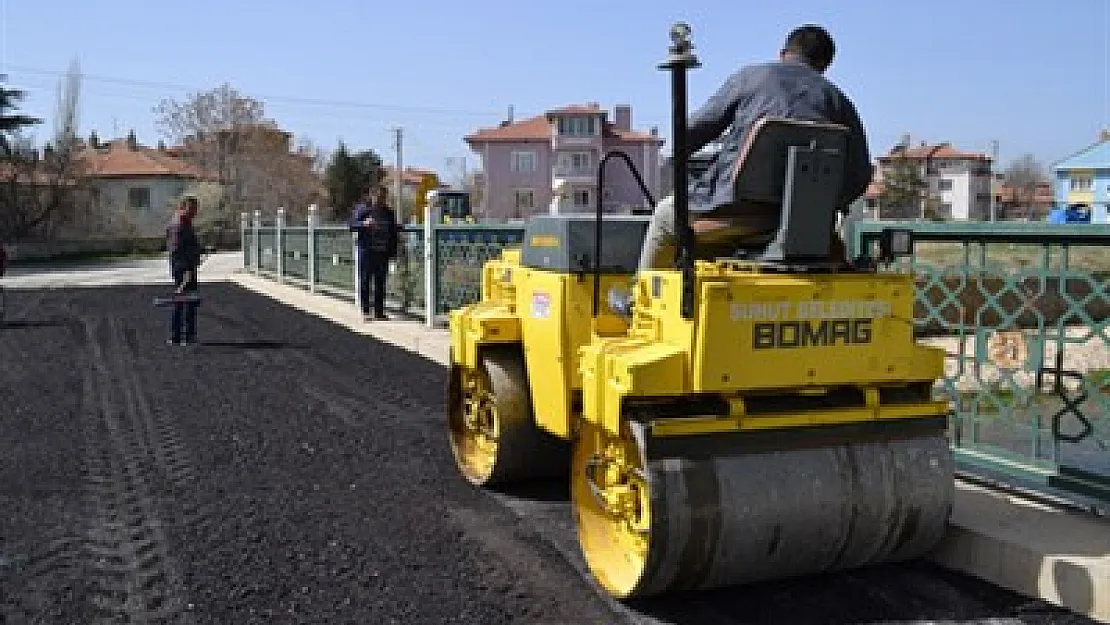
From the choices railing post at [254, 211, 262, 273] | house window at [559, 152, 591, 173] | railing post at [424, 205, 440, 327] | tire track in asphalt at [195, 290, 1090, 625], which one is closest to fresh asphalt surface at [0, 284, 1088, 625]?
tire track in asphalt at [195, 290, 1090, 625]

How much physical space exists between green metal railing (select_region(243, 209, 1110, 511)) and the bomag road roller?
868mm

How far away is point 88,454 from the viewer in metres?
6.35

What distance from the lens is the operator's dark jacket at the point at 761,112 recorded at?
399 cm

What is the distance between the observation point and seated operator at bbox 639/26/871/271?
400cm

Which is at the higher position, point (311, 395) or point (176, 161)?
point (176, 161)

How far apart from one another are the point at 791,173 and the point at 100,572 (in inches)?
120

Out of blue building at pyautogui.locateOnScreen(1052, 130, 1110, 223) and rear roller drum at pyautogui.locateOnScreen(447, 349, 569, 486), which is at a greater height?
blue building at pyautogui.locateOnScreen(1052, 130, 1110, 223)

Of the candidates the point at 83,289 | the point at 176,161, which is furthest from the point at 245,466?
the point at 176,161

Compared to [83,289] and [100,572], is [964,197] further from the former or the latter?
[100,572]

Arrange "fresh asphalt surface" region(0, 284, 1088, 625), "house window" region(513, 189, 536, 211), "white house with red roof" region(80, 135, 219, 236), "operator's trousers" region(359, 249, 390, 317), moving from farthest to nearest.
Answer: "house window" region(513, 189, 536, 211)
"white house with red roof" region(80, 135, 219, 236)
"operator's trousers" region(359, 249, 390, 317)
"fresh asphalt surface" region(0, 284, 1088, 625)

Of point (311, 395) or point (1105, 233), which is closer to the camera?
point (1105, 233)

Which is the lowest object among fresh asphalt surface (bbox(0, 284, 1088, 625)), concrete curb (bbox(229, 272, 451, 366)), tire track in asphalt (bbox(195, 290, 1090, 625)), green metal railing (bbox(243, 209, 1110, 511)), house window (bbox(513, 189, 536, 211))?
tire track in asphalt (bbox(195, 290, 1090, 625))

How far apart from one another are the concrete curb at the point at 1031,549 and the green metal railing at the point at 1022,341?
19 cm

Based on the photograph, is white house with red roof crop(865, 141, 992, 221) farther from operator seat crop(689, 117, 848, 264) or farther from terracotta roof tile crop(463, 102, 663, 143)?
operator seat crop(689, 117, 848, 264)
